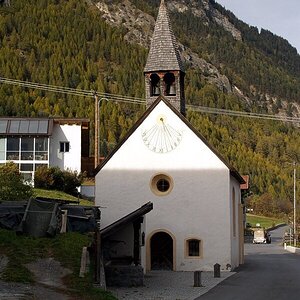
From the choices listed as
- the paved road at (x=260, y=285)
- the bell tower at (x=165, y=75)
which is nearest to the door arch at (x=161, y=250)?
the paved road at (x=260, y=285)

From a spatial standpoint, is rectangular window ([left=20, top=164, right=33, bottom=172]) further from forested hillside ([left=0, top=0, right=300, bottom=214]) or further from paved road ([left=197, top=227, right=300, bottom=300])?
forested hillside ([left=0, top=0, right=300, bottom=214])

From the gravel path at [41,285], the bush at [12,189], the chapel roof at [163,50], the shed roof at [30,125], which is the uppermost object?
the chapel roof at [163,50]

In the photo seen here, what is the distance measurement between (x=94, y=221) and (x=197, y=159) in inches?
373

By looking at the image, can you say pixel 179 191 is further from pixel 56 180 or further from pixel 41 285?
pixel 56 180

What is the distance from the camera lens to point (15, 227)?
78.2 ft

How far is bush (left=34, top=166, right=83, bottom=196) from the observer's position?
5025cm

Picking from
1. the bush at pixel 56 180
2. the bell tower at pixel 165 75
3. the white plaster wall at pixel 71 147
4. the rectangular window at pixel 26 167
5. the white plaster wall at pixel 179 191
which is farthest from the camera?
the white plaster wall at pixel 71 147

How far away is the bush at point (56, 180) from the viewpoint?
5025cm

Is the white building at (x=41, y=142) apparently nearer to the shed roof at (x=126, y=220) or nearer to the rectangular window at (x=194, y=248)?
the rectangular window at (x=194, y=248)

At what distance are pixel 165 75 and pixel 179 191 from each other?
674 cm

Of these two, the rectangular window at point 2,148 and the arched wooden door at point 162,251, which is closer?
the arched wooden door at point 162,251

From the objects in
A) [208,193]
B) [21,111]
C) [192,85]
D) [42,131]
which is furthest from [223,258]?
[192,85]

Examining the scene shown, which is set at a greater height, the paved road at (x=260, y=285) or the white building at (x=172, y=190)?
the white building at (x=172, y=190)

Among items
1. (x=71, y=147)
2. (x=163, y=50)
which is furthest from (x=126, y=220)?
(x=71, y=147)
